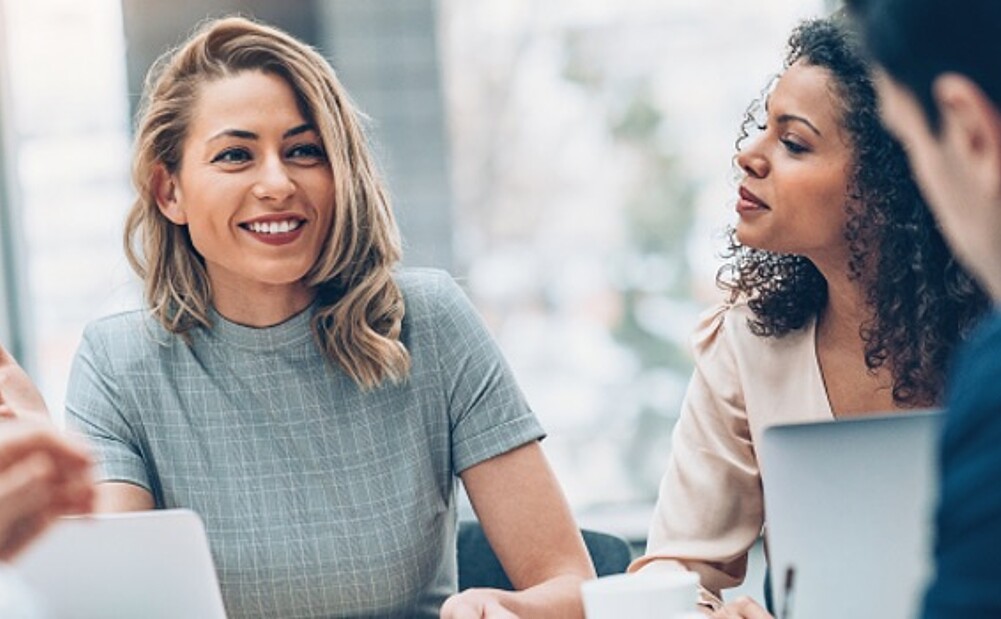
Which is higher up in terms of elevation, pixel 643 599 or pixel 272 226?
pixel 272 226

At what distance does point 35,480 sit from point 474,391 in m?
0.96

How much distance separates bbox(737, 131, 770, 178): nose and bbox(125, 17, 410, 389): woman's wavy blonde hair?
1.68 ft

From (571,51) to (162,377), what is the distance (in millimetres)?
1768

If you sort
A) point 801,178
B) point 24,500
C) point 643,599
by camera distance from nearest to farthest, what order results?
point 24,500 < point 643,599 < point 801,178

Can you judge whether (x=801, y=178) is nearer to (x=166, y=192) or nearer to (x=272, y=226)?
(x=272, y=226)

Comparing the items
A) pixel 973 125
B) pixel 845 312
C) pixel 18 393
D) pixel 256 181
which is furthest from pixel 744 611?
pixel 18 393

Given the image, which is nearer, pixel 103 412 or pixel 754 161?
pixel 754 161

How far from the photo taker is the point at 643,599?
50.3 inches

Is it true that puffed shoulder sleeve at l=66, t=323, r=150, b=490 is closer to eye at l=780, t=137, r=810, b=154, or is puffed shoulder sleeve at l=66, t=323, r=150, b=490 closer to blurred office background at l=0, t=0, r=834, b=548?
eye at l=780, t=137, r=810, b=154

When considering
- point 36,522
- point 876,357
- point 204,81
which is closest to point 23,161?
point 204,81

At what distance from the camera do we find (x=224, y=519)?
1.99 m

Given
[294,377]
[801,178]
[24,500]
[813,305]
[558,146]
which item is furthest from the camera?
[558,146]

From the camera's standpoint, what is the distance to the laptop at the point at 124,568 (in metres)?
1.32

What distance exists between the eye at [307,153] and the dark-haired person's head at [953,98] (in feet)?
3.92
